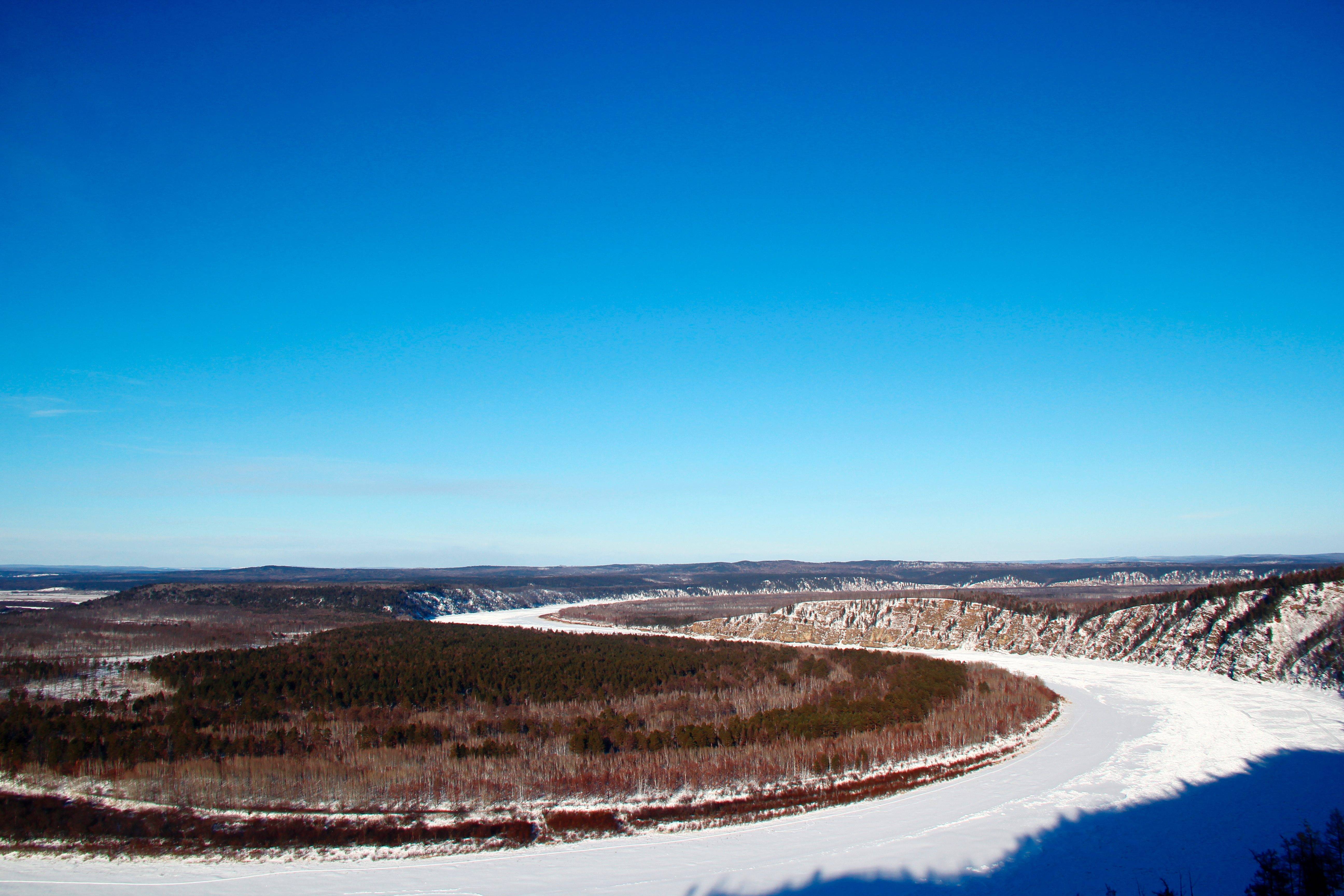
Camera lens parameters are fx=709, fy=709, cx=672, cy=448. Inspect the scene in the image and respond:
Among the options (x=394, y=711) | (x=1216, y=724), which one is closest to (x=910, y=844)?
(x=1216, y=724)

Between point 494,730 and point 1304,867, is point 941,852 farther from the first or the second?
point 494,730

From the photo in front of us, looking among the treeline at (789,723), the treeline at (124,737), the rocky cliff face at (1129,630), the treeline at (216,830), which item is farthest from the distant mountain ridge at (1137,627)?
the treeline at (124,737)

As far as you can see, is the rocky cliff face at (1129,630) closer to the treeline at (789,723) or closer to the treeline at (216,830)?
the treeline at (789,723)

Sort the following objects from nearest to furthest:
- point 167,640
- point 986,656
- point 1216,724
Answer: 1. point 1216,724
2. point 986,656
3. point 167,640

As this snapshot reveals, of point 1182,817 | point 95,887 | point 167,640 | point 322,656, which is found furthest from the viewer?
point 167,640

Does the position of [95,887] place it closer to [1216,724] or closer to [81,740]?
[81,740]

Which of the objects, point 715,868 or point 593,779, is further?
point 593,779

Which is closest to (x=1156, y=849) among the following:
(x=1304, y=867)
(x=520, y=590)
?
(x=1304, y=867)

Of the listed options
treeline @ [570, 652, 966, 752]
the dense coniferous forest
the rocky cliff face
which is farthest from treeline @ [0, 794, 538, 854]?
the rocky cliff face
